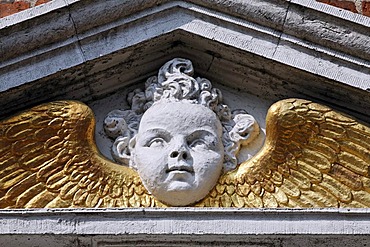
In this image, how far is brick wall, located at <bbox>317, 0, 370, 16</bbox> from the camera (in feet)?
16.1

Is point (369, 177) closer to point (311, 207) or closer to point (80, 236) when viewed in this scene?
point (311, 207)

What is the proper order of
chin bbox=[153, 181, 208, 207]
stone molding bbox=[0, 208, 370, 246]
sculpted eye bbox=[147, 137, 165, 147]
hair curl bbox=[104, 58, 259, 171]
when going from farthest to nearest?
1. hair curl bbox=[104, 58, 259, 171]
2. sculpted eye bbox=[147, 137, 165, 147]
3. chin bbox=[153, 181, 208, 207]
4. stone molding bbox=[0, 208, 370, 246]


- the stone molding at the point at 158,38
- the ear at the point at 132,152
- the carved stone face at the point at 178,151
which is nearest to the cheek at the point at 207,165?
the carved stone face at the point at 178,151

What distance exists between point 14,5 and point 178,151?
1064 mm

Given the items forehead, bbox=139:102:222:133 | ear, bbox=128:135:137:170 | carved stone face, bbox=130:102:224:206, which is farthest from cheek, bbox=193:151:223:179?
ear, bbox=128:135:137:170

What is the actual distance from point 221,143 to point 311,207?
0.43 meters

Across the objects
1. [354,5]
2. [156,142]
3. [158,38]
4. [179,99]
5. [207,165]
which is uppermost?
[354,5]

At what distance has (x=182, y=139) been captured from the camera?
175 inches

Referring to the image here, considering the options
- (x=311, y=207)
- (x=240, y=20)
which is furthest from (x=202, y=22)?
(x=311, y=207)

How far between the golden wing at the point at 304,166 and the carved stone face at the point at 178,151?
3.2 inches

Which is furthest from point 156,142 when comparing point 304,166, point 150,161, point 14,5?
point 14,5

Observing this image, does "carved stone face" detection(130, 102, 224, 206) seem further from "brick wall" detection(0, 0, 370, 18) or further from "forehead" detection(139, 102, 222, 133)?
"brick wall" detection(0, 0, 370, 18)

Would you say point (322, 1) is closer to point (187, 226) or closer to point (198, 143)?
point (198, 143)

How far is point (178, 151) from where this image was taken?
4.40 meters
